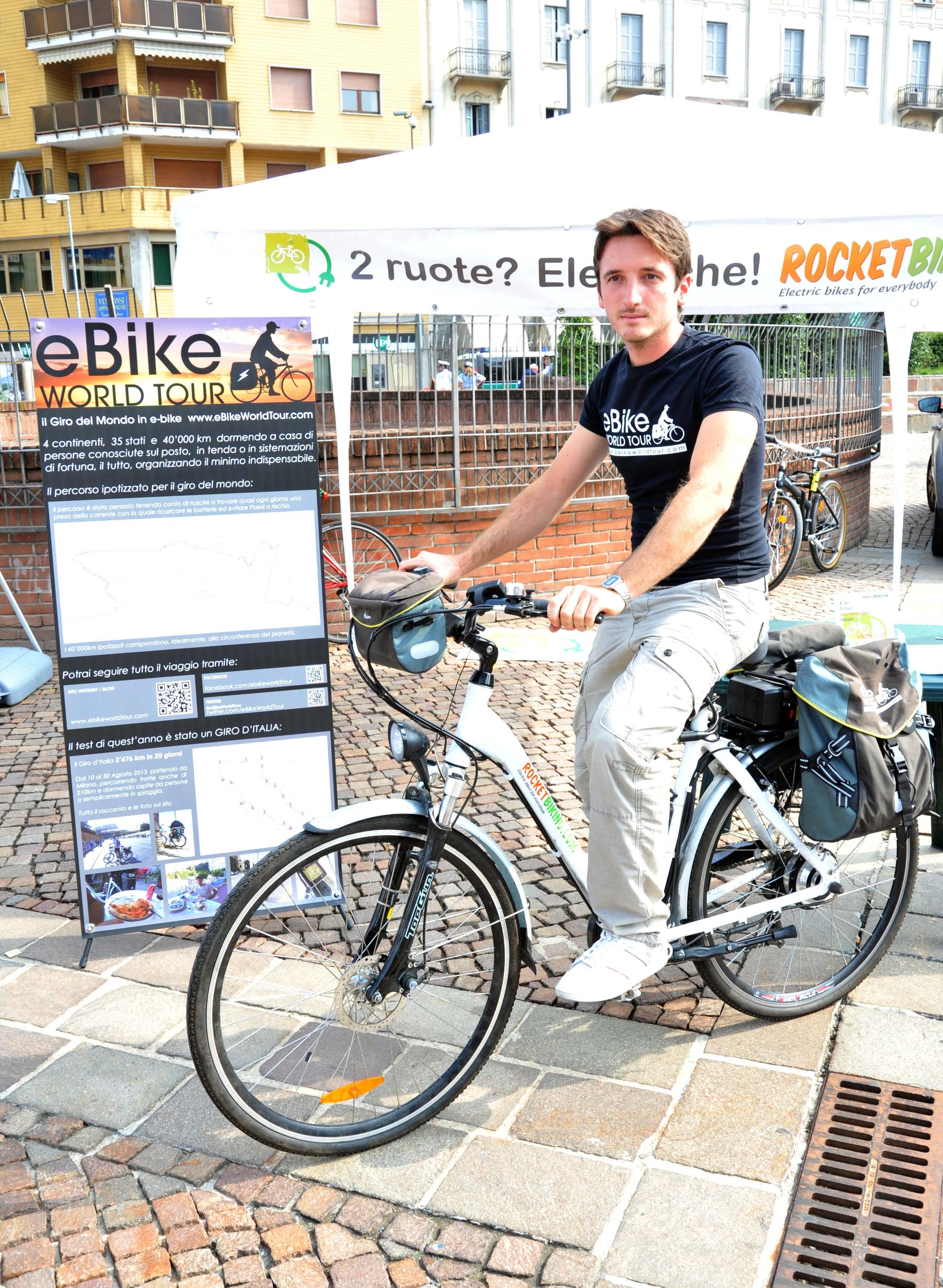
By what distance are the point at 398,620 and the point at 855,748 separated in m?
1.28

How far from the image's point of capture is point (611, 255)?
111 inches

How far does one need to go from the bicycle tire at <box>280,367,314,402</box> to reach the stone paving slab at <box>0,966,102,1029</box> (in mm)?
1861

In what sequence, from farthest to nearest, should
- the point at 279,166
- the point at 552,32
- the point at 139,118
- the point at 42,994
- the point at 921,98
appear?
the point at 921,98
the point at 552,32
the point at 279,166
the point at 139,118
the point at 42,994

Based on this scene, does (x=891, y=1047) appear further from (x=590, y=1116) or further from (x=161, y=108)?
(x=161, y=108)

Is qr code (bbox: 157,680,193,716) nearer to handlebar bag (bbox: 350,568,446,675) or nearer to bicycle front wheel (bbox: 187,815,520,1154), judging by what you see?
bicycle front wheel (bbox: 187,815,520,1154)

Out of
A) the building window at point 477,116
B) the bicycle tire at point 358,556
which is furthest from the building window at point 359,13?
the bicycle tire at point 358,556

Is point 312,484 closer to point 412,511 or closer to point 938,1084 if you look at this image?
point 938,1084

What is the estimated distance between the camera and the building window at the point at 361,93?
39.2m

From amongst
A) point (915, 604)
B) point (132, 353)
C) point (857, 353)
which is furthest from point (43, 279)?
point (132, 353)

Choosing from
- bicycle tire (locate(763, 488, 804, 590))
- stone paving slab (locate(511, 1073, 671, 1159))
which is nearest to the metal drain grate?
stone paving slab (locate(511, 1073, 671, 1159))

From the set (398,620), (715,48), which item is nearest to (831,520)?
(398,620)

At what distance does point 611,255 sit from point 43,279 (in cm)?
4129

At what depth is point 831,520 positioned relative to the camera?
33.0ft

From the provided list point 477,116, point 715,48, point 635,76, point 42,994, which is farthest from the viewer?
point 715,48
